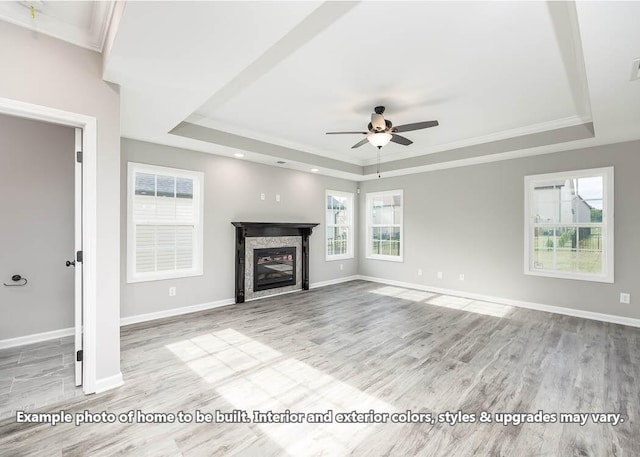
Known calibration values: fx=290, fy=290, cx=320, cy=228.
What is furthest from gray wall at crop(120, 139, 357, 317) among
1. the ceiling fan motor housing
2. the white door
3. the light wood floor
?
the ceiling fan motor housing

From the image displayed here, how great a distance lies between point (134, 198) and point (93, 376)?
7.99 ft

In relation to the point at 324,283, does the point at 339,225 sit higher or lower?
higher

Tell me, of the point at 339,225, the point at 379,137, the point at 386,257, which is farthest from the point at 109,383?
the point at 386,257

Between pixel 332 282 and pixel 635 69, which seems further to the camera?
pixel 332 282

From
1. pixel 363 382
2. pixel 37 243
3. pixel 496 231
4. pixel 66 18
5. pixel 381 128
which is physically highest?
pixel 66 18

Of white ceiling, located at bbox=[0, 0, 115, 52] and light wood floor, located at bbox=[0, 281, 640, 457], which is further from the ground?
white ceiling, located at bbox=[0, 0, 115, 52]

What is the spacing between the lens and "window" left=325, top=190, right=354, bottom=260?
266 inches

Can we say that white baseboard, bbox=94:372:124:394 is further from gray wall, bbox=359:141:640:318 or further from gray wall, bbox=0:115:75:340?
gray wall, bbox=359:141:640:318

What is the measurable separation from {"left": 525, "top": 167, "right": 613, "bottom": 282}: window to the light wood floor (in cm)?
79

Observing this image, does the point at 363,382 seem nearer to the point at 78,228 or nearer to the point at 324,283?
the point at 78,228

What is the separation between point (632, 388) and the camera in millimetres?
2422

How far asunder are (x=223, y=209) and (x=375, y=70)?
3229 mm

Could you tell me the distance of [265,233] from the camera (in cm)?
535

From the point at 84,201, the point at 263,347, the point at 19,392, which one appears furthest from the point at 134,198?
the point at 263,347
